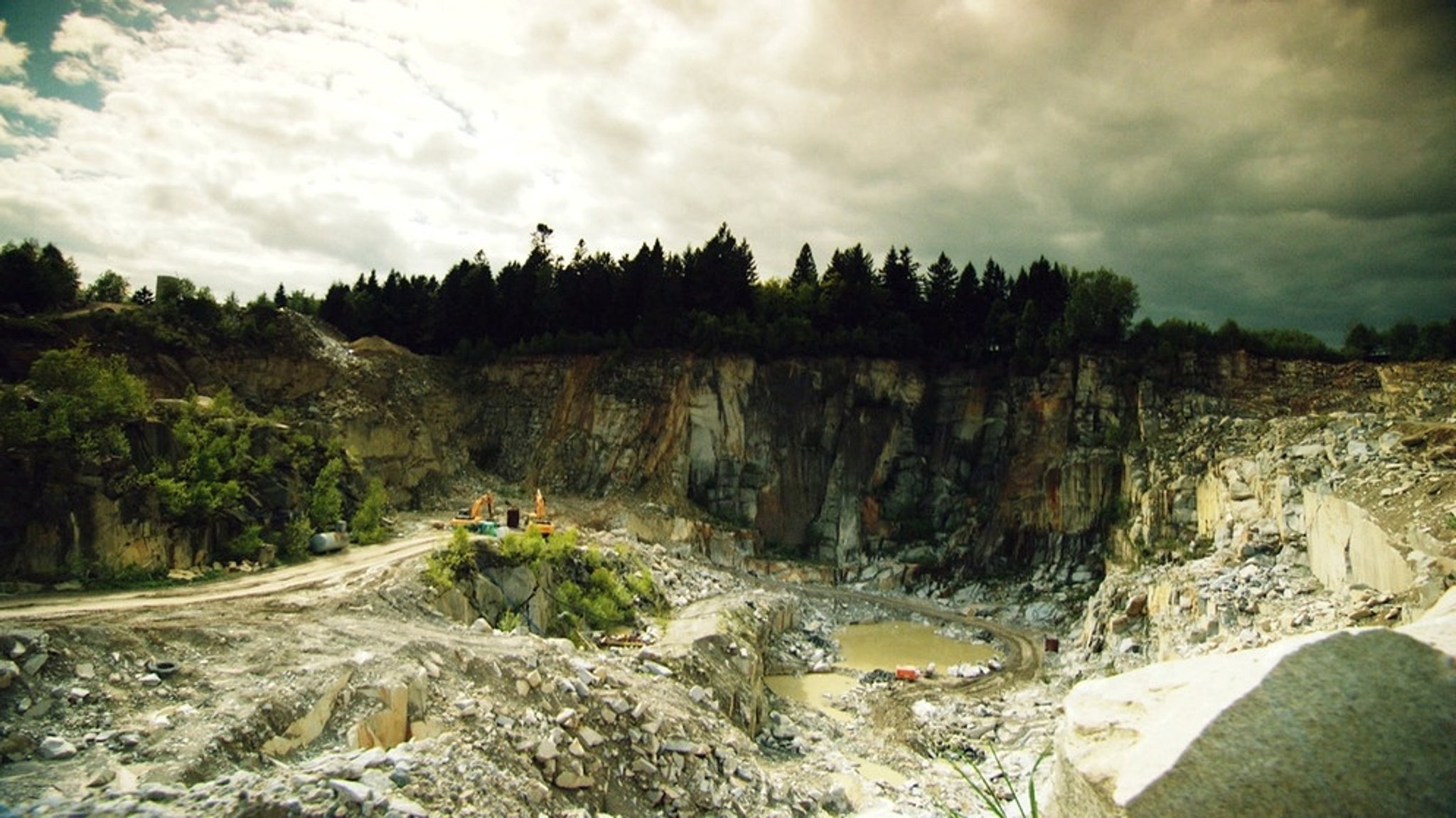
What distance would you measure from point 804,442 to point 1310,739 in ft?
140

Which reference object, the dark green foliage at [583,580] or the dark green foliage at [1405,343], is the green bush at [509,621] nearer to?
the dark green foliage at [583,580]

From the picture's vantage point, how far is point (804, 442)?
45.8 metres

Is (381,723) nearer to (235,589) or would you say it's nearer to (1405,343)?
(235,589)

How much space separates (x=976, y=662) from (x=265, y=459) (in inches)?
912

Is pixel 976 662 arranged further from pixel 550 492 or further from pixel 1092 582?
pixel 550 492

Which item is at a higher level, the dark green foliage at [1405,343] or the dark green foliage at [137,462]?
the dark green foliage at [1405,343]

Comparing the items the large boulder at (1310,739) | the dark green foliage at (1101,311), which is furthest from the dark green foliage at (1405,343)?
the large boulder at (1310,739)

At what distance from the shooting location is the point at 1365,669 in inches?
126

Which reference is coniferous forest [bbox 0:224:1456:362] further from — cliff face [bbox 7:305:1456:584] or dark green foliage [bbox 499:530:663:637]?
dark green foliage [bbox 499:530:663:637]

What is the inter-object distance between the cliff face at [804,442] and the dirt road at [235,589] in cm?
2169

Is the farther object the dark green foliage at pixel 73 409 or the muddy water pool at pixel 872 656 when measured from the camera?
the muddy water pool at pixel 872 656

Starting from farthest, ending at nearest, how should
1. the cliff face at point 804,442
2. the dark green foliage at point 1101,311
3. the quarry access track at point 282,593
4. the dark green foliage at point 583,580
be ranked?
1. the cliff face at point 804,442
2. the dark green foliage at point 1101,311
3. the dark green foliage at point 583,580
4. the quarry access track at point 282,593

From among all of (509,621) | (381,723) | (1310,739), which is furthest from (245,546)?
(1310,739)

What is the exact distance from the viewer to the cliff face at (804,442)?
41.9 m
